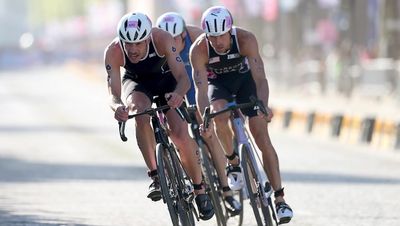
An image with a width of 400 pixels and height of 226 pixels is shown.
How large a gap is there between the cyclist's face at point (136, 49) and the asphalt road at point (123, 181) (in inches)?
87.7

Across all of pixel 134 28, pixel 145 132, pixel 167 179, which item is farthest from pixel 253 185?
pixel 134 28

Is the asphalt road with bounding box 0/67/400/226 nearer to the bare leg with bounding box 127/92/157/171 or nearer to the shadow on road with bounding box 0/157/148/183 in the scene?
the shadow on road with bounding box 0/157/148/183

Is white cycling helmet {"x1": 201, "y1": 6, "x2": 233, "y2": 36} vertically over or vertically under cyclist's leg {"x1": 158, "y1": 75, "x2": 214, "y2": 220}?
over

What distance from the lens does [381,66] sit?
1368 inches

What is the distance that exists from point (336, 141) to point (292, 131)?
446 centimetres

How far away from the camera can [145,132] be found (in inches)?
420

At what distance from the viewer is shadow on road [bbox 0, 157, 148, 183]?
61.5ft

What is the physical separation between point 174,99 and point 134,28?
2.00 feet

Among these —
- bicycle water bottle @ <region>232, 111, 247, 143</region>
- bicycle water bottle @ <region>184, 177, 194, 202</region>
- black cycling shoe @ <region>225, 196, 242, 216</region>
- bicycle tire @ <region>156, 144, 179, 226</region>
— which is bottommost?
Result: black cycling shoe @ <region>225, 196, 242, 216</region>

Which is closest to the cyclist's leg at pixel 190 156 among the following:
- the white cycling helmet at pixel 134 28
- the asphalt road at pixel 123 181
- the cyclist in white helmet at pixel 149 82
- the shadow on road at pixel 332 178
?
the cyclist in white helmet at pixel 149 82

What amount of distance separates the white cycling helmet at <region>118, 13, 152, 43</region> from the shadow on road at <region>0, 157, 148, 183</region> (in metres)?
8.06

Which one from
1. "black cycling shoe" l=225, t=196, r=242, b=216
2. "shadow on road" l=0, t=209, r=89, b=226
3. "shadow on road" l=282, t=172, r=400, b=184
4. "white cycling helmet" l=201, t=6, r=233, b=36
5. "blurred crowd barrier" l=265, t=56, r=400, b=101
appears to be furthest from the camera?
"blurred crowd barrier" l=265, t=56, r=400, b=101

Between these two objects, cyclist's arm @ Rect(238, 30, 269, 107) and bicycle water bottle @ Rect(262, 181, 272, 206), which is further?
cyclist's arm @ Rect(238, 30, 269, 107)

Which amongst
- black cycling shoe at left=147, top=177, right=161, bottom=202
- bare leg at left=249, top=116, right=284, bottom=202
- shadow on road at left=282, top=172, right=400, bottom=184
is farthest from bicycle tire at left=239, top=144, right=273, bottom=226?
shadow on road at left=282, top=172, right=400, bottom=184
